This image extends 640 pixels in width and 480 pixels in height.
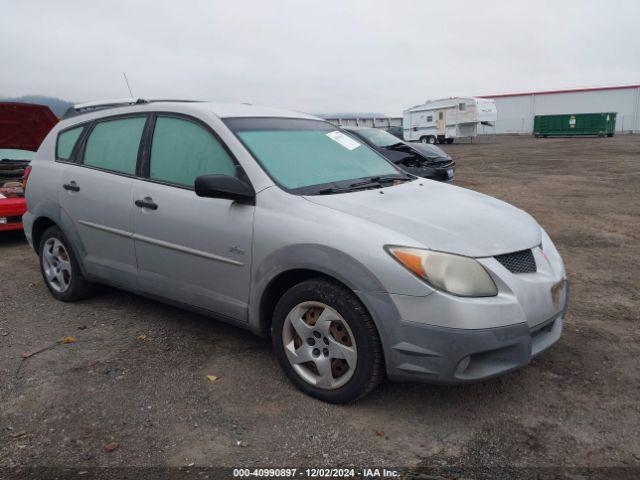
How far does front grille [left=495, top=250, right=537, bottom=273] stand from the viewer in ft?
8.98

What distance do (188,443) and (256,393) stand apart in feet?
1.82

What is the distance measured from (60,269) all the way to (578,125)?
133 feet

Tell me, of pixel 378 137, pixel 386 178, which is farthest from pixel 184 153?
pixel 378 137

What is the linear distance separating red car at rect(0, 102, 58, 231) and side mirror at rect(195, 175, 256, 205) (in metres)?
5.00

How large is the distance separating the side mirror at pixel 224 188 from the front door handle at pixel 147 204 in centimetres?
63

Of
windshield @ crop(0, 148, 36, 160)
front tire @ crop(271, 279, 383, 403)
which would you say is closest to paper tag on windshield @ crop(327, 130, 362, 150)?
front tire @ crop(271, 279, 383, 403)

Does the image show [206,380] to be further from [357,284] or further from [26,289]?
[26,289]

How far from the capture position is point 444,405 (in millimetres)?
2918

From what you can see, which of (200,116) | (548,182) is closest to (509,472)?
(200,116)

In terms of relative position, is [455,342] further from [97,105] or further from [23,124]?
[23,124]

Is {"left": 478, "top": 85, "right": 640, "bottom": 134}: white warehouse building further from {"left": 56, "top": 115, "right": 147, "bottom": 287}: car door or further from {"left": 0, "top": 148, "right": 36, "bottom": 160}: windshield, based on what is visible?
{"left": 56, "top": 115, "right": 147, "bottom": 287}: car door

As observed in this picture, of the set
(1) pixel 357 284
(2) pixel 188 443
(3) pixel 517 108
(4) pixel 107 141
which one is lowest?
(2) pixel 188 443

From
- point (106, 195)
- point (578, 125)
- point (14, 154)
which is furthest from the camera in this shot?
point (578, 125)

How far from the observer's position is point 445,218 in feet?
9.69
